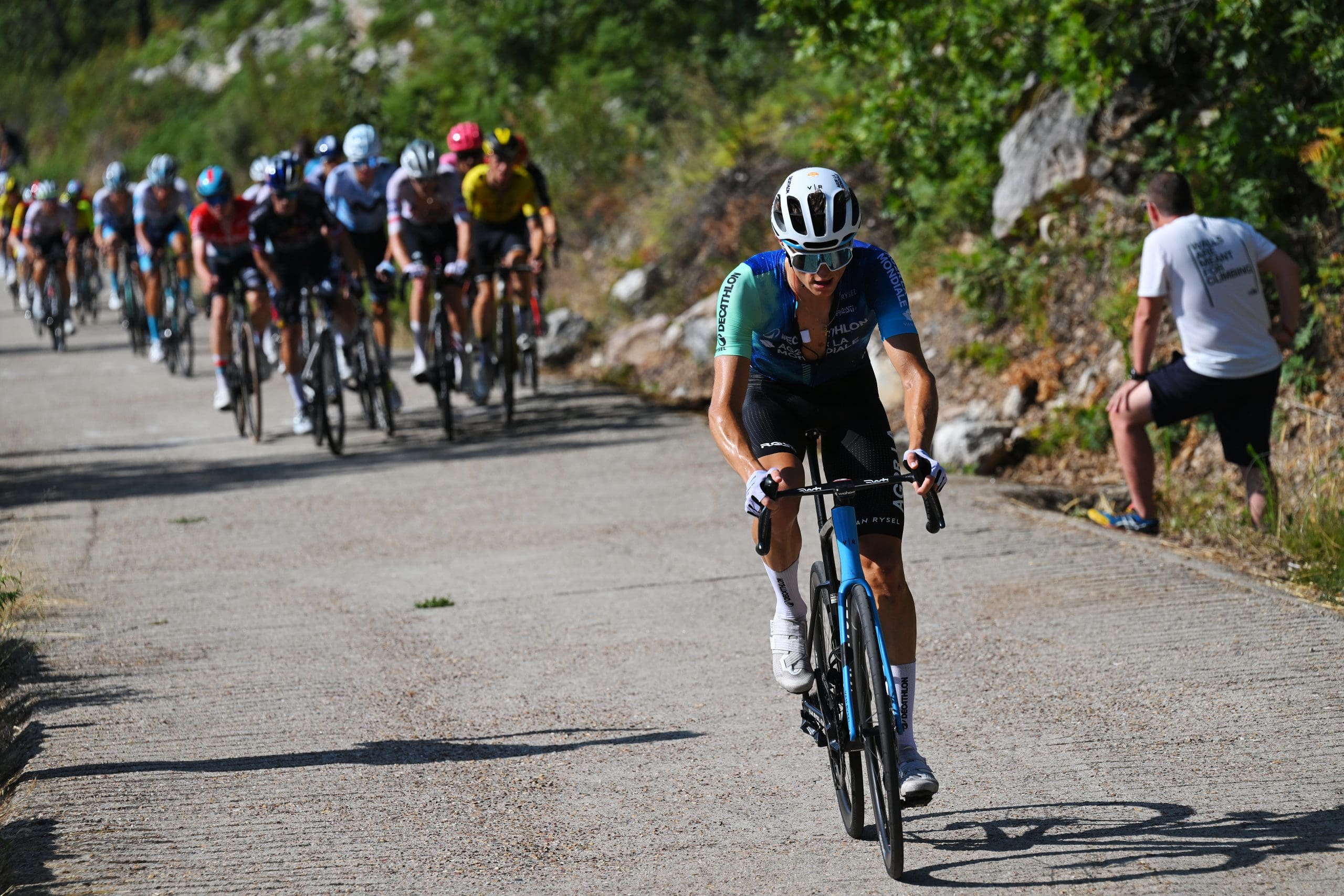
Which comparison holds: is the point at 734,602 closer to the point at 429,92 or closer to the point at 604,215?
the point at 604,215

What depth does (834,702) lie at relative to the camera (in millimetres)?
4656

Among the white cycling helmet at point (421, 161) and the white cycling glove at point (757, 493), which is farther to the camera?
the white cycling helmet at point (421, 161)

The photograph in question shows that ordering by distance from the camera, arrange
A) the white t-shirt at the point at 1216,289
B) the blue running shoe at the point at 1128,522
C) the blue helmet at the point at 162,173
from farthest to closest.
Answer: the blue helmet at the point at 162,173 < the blue running shoe at the point at 1128,522 < the white t-shirt at the point at 1216,289

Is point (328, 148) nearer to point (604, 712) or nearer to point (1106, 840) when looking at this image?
point (604, 712)

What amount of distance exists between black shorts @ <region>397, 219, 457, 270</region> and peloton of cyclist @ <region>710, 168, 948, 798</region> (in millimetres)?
7896

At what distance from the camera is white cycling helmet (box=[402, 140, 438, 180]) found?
1211 centimetres

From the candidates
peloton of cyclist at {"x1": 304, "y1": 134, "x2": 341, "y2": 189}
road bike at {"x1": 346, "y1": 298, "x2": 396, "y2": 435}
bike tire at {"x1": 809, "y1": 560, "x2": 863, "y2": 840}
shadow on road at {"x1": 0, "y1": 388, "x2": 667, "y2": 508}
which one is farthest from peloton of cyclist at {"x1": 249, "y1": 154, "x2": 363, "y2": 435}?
bike tire at {"x1": 809, "y1": 560, "x2": 863, "y2": 840}

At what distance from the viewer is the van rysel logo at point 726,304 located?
4840 millimetres

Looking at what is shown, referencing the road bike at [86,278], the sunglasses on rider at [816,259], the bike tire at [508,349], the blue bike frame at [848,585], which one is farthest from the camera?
the road bike at [86,278]

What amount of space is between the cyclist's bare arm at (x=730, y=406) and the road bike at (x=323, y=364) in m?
7.59

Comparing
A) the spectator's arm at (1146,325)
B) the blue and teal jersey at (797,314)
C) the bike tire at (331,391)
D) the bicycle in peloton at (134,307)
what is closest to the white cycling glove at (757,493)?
the blue and teal jersey at (797,314)

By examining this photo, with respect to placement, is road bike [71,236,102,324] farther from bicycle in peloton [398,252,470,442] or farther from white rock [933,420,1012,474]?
white rock [933,420,1012,474]

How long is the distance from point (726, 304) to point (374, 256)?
9.40 m

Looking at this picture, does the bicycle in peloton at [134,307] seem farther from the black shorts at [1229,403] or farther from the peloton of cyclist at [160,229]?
the black shorts at [1229,403]
